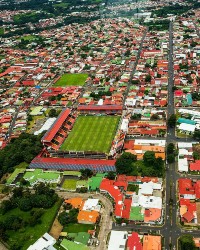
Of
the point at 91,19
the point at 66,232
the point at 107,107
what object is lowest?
the point at 66,232

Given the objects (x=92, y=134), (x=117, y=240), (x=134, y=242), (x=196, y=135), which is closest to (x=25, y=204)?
(x=117, y=240)

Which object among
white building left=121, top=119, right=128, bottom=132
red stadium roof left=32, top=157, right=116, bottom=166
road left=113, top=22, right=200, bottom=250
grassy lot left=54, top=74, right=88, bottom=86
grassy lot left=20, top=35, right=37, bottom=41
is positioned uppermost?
grassy lot left=20, top=35, right=37, bottom=41

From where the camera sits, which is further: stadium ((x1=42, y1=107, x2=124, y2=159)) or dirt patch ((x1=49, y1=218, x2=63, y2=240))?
stadium ((x1=42, y1=107, x2=124, y2=159))

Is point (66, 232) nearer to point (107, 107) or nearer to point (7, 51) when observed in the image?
point (107, 107)

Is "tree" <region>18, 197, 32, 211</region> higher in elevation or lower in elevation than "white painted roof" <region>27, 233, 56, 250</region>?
higher

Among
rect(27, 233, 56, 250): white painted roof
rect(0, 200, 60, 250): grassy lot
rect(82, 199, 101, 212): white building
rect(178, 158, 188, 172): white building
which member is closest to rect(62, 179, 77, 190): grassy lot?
rect(0, 200, 60, 250): grassy lot

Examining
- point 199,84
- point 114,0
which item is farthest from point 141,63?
point 114,0

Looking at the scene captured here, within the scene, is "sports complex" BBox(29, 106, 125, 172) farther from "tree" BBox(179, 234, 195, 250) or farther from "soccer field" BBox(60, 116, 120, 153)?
"tree" BBox(179, 234, 195, 250)

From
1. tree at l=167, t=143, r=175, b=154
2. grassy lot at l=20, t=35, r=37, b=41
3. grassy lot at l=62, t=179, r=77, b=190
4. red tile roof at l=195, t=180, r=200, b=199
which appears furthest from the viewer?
grassy lot at l=20, t=35, r=37, b=41
